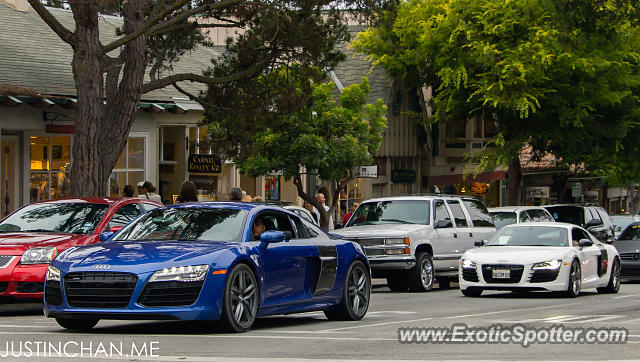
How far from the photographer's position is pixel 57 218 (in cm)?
1609

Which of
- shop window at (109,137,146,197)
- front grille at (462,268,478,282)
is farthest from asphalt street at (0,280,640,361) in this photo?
shop window at (109,137,146,197)

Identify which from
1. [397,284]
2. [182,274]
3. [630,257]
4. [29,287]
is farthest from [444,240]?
[182,274]

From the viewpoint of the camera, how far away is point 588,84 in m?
35.8

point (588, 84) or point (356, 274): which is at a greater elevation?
point (588, 84)

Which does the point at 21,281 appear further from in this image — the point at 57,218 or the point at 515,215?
the point at 515,215

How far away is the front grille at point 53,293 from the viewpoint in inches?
449

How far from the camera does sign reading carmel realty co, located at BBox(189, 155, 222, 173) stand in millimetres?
31000

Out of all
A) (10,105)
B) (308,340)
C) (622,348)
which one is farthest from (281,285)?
(10,105)

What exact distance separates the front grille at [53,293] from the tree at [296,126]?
1243 cm

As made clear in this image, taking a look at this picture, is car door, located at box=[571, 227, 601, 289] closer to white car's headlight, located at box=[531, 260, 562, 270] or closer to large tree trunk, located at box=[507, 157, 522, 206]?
white car's headlight, located at box=[531, 260, 562, 270]

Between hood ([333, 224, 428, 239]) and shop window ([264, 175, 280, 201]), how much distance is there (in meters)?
14.1

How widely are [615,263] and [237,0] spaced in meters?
9.09

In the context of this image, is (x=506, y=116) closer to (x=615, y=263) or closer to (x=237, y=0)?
(x=615, y=263)

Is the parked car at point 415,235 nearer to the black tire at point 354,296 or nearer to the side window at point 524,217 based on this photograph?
the side window at point 524,217
